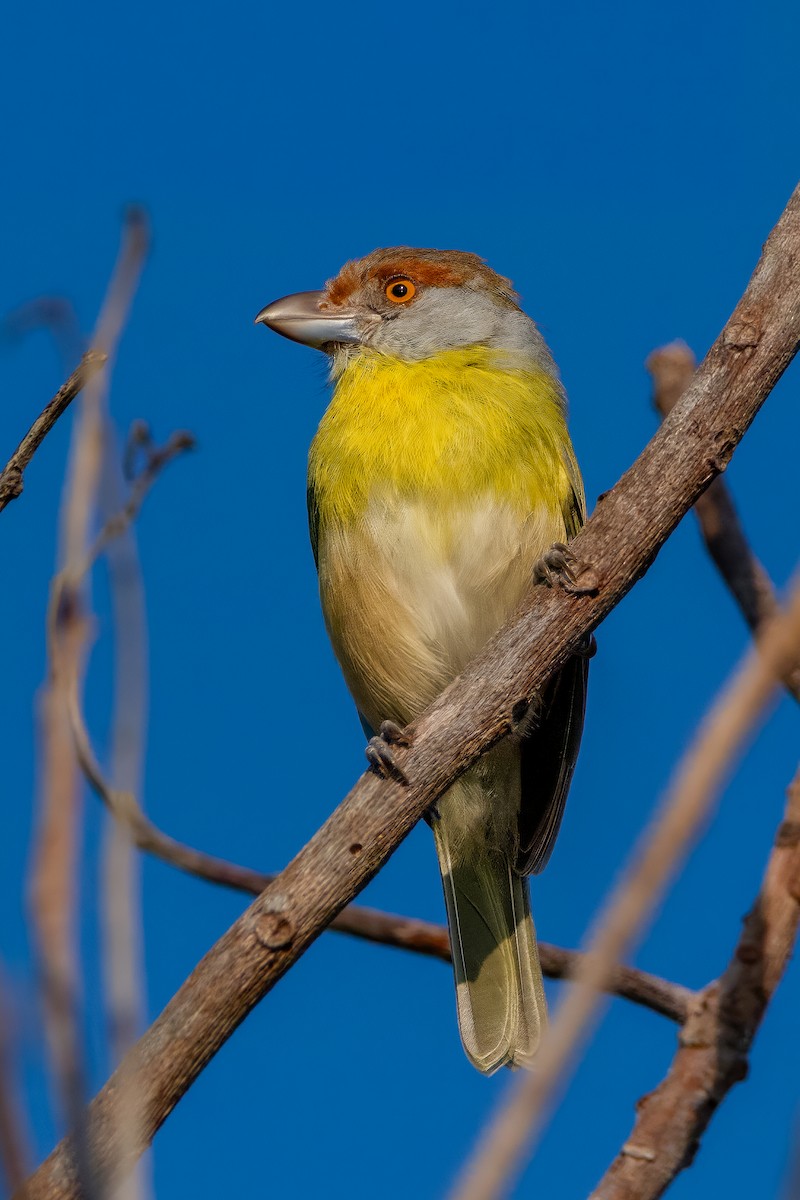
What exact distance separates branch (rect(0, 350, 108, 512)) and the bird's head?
119 inches

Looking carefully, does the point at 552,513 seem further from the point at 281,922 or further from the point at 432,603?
the point at 281,922

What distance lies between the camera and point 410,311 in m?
5.65

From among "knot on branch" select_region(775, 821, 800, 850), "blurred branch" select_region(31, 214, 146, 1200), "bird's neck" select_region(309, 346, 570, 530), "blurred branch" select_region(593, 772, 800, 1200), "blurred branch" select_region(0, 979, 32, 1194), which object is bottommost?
"blurred branch" select_region(0, 979, 32, 1194)

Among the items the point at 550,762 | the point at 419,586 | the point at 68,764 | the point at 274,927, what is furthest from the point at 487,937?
the point at 68,764

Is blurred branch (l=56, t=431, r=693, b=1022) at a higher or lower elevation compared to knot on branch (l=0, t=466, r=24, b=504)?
higher

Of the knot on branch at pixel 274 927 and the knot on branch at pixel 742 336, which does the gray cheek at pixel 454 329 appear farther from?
the knot on branch at pixel 274 927

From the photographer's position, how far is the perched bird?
4820 mm

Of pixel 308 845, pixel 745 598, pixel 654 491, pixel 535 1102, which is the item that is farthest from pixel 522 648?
pixel 535 1102

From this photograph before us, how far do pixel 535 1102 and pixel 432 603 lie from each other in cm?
383

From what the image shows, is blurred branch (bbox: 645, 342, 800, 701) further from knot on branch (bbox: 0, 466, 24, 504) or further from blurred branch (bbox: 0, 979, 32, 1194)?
blurred branch (bbox: 0, 979, 32, 1194)

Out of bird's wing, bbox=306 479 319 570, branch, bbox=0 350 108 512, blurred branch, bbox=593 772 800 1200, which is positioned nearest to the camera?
branch, bbox=0 350 108 512

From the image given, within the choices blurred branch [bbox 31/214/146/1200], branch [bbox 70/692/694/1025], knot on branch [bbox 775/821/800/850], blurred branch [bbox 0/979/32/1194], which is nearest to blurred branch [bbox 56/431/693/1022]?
branch [bbox 70/692/694/1025]

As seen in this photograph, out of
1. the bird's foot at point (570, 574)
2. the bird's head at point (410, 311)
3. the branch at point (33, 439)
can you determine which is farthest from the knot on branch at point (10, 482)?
the bird's head at point (410, 311)

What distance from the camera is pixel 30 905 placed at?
1471 mm
